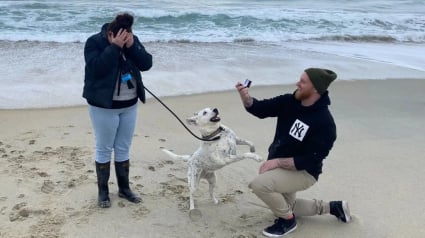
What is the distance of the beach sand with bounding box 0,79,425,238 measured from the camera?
410cm

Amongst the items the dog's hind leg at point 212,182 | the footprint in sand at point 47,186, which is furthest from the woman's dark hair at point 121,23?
the footprint in sand at point 47,186

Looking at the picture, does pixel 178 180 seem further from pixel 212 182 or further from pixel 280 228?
pixel 280 228

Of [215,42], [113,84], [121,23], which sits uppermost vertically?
[121,23]

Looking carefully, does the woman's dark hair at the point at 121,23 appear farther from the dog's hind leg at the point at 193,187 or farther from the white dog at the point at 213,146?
the dog's hind leg at the point at 193,187

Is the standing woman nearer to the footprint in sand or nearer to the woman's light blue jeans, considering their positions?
the woman's light blue jeans

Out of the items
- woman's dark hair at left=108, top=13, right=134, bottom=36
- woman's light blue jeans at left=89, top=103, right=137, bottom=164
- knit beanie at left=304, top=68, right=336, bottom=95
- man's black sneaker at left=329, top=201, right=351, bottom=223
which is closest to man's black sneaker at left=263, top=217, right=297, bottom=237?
man's black sneaker at left=329, top=201, right=351, bottom=223

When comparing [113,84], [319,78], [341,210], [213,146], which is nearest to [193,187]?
[213,146]

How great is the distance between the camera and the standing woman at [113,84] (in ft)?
12.6

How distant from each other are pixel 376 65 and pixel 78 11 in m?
10.2

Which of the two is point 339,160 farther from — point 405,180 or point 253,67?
point 253,67

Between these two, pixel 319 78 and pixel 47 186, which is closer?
pixel 319 78

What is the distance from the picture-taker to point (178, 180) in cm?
493

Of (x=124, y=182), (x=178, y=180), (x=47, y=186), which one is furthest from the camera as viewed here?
(x=178, y=180)

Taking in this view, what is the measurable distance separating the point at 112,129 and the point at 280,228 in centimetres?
145
